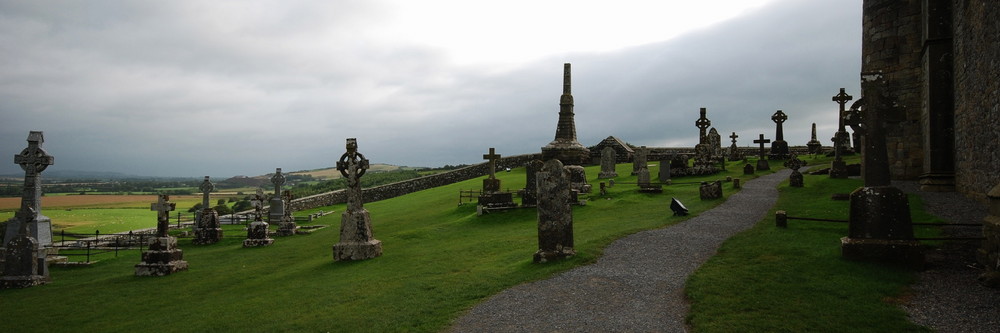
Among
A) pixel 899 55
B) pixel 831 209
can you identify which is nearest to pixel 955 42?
pixel 899 55

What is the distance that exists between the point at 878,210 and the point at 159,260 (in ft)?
56.5

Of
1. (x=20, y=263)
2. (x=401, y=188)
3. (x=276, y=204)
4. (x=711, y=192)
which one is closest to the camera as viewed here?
(x=20, y=263)

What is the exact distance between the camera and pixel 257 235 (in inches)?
765

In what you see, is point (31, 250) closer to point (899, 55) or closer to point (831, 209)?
point (831, 209)

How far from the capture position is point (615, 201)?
20.8m

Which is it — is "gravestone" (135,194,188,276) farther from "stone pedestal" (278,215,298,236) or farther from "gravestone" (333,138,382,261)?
"stone pedestal" (278,215,298,236)

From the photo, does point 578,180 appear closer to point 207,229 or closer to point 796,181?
point 796,181

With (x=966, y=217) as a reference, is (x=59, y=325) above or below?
below

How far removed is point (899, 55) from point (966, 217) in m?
12.5

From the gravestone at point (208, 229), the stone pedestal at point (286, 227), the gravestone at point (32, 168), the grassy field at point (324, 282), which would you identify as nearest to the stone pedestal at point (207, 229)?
the gravestone at point (208, 229)

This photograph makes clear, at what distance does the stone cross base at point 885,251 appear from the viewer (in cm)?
855

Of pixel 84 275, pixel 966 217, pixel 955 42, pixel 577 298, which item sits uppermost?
pixel 955 42

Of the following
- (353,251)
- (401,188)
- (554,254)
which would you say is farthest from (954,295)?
(401,188)

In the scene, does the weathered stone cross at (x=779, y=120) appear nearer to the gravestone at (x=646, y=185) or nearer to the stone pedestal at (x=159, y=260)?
the gravestone at (x=646, y=185)
